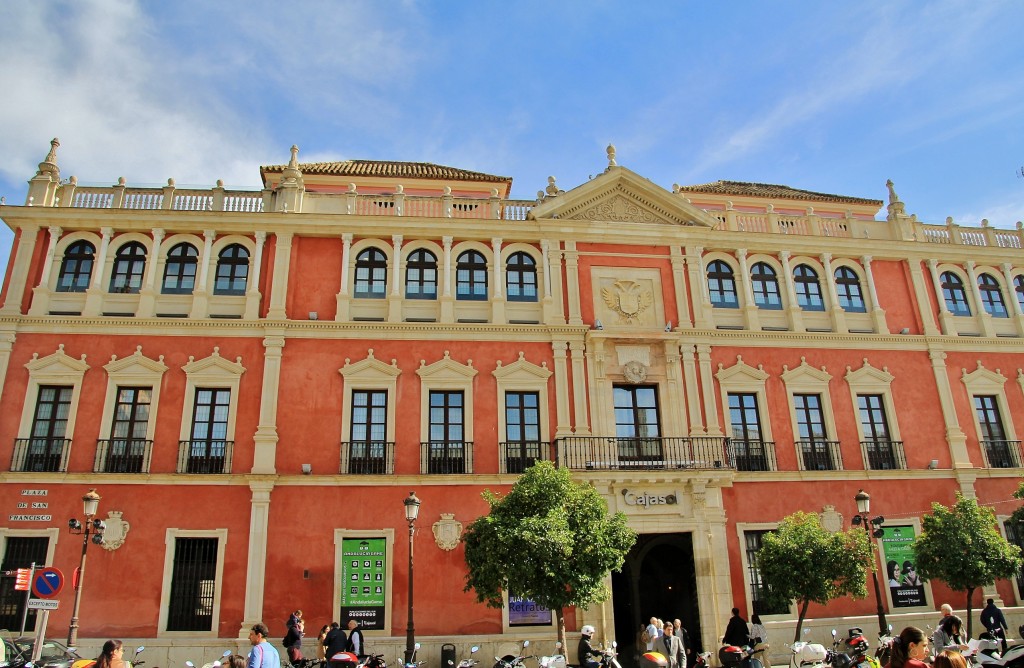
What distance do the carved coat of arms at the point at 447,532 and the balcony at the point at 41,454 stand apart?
893 centimetres

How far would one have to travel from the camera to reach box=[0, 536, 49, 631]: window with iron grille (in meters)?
16.5

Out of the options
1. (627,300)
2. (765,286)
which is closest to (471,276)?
(627,300)

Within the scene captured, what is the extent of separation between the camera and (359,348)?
19359 mm

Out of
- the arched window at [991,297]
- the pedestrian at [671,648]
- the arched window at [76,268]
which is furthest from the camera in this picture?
the arched window at [991,297]

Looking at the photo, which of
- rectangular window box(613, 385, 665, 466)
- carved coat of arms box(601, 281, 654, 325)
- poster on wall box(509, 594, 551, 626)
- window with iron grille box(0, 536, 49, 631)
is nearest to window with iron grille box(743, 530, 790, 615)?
rectangular window box(613, 385, 665, 466)

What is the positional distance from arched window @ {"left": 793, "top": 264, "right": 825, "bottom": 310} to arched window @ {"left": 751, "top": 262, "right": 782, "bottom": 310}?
0.62 m

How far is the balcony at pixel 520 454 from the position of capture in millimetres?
18703

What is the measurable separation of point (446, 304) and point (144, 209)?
8.54 metres

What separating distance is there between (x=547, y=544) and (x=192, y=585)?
863 cm

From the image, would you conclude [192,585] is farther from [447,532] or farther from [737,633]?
[737,633]

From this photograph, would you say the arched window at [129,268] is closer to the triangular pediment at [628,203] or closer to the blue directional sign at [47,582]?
the blue directional sign at [47,582]

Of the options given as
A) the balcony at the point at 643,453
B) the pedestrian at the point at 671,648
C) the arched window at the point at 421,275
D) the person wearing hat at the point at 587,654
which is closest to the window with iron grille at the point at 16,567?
the arched window at the point at 421,275

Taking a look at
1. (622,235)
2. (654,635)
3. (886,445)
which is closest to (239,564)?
(654,635)

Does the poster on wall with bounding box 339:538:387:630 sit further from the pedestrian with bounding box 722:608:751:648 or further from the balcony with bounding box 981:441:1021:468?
the balcony with bounding box 981:441:1021:468
